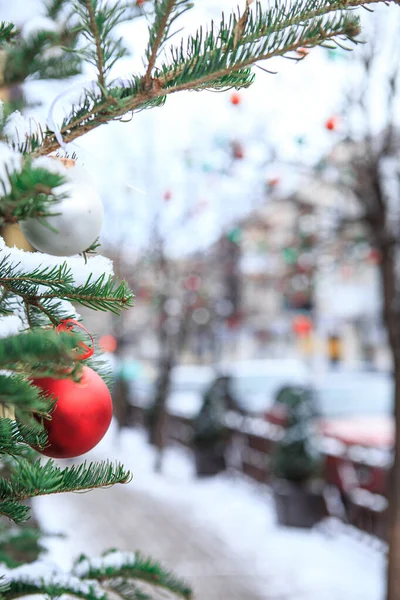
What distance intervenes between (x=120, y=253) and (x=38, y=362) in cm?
1268

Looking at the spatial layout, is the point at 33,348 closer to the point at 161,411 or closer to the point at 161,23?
the point at 161,23

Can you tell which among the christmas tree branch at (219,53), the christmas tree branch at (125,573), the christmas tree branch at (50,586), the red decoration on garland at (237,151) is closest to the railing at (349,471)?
the red decoration on garland at (237,151)

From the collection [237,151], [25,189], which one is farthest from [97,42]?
[237,151]

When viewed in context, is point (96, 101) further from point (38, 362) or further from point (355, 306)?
point (355, 306)

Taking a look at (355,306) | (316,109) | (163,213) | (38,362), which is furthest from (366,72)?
(355,306)

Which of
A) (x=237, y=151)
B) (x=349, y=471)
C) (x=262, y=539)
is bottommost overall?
(x=262, y=539)

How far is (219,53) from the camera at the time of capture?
2.83 ft

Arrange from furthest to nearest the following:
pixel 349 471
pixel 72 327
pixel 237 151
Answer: pixel 349 471
pixel 237 151
pixel 72 327

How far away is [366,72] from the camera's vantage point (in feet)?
15.2

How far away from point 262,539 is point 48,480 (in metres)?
6.49

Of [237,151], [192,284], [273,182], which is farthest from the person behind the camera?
[192,284]

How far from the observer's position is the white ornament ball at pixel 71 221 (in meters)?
0.90

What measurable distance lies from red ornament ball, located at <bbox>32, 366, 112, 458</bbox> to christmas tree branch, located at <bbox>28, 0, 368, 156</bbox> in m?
0.34

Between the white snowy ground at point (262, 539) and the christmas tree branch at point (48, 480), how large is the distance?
2.82 m
